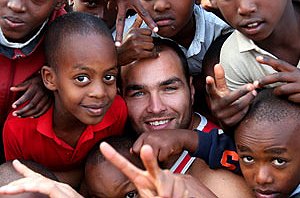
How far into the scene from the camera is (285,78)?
2.07 meters

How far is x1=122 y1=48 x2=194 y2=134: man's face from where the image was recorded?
8.30 ft

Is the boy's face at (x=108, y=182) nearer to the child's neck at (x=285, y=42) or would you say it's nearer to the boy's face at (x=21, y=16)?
the boy's face at (x=21, y=16)

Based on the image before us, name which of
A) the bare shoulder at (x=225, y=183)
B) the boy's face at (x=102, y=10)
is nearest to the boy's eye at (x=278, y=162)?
the bare shoulder at (x=225, y=183)

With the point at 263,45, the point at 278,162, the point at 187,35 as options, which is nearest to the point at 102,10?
the point at 187,35

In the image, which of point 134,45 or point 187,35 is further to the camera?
point 187,35

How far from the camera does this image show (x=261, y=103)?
2.20 metres

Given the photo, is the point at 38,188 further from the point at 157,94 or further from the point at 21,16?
the point at 157,94

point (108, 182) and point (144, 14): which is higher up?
point (144, 14)

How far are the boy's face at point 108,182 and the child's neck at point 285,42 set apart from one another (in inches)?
29.1

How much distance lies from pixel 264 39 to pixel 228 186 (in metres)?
0.58

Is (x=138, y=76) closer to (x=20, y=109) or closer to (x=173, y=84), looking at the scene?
(x=173, y=84)

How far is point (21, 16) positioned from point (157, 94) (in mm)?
664

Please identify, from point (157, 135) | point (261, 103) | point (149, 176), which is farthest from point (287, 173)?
point (149, 176)

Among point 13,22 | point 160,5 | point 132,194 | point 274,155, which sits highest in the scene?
point 13,22
